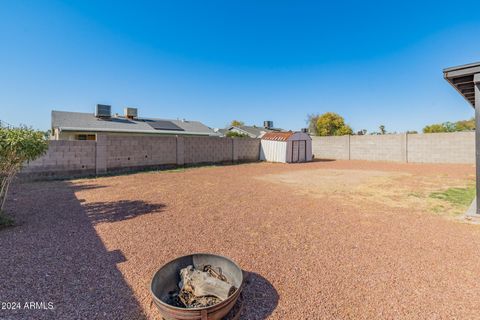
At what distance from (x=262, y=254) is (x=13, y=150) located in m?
4.77

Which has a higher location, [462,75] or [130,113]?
[130,113]

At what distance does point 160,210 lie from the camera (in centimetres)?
525

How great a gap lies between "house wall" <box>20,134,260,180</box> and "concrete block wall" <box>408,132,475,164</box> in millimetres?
13780

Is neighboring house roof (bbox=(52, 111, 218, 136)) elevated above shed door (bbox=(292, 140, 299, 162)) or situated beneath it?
elevated above

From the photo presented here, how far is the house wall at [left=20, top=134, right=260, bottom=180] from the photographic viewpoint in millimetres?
9422

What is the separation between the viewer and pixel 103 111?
691 inches

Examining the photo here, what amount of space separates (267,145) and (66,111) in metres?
15.8

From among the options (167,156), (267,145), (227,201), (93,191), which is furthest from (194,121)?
(227,201)

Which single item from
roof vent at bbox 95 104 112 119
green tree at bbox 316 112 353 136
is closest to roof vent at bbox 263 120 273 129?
green tree at bbox 316 112 353 136

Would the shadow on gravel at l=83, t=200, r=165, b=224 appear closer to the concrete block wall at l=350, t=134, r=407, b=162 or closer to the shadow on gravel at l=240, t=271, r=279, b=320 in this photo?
the shadow on gravel at l=240, t=271, r=279, b=320

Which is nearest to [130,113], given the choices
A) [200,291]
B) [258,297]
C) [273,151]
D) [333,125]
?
[273,151]

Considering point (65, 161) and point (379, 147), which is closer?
point (65, 161)

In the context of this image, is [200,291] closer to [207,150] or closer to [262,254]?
[262,254]

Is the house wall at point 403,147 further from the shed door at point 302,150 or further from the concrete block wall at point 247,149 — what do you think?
the concrete block wall at point 247,149
